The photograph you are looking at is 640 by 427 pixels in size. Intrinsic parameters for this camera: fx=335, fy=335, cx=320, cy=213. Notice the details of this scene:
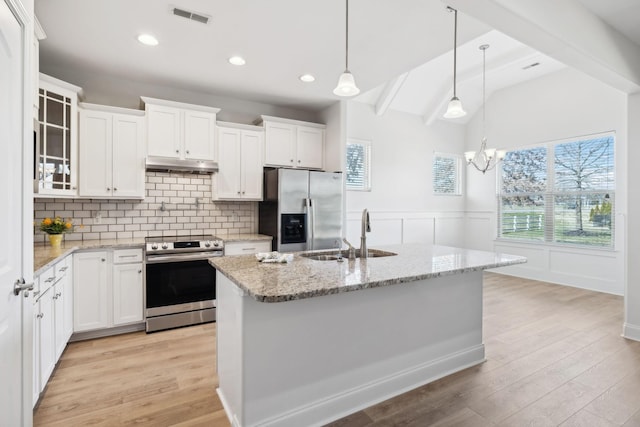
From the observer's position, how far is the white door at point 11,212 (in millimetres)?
1317

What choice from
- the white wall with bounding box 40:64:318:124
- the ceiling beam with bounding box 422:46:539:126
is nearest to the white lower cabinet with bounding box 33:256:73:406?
the white wall with bounding box 40:64:318:124

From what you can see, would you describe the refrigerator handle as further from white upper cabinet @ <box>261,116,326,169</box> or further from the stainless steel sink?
the stainless steel sink

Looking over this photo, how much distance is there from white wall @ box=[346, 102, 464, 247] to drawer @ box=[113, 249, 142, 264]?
3.04 metres

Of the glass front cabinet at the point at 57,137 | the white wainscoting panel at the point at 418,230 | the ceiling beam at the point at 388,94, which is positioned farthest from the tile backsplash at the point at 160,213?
the white wainscoting panel at the point at 418,230

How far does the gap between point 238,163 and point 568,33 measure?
3.38 m

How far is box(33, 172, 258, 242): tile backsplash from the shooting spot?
359 centimetres

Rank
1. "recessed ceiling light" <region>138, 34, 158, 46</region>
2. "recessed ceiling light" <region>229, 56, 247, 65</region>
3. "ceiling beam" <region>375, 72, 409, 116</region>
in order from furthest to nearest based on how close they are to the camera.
Result: "ceiling beam" <region>375, 72, 409, 116</region>, "recessed ceiling light" <region>229, 56, 247, 65</region>, "recessed ceiling light" <region>138, 34, 158, 46</region>

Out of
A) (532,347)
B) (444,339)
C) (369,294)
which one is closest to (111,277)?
(369,294)

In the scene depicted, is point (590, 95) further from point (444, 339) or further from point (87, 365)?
point (87, 365)

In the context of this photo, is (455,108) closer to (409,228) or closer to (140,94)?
(140,94)

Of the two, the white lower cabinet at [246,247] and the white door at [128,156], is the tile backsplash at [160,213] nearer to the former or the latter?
the white door at [128,156]

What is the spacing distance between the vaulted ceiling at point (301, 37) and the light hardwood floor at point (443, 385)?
94.8 inches

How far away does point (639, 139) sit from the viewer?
320 cm

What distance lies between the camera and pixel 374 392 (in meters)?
2.20
